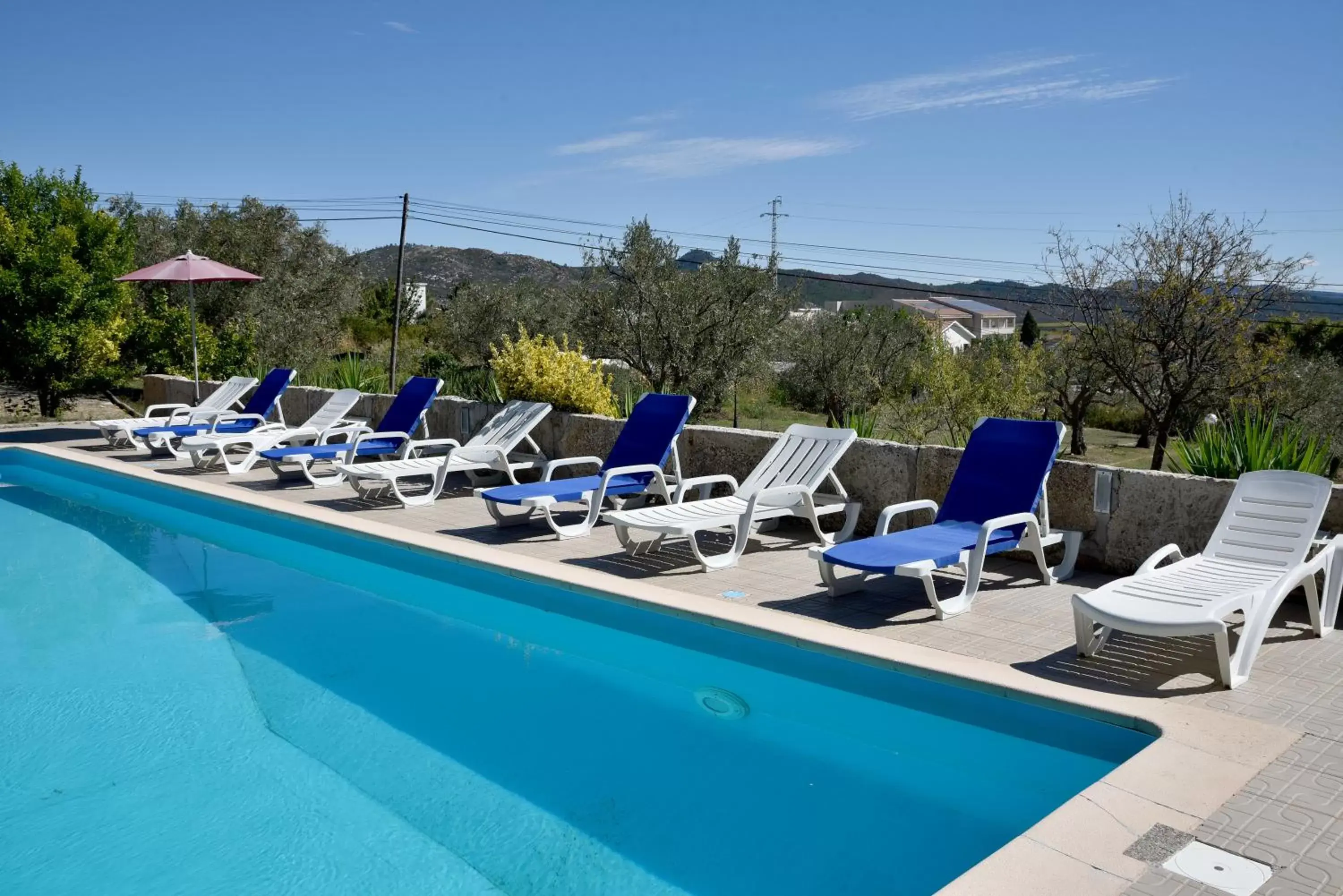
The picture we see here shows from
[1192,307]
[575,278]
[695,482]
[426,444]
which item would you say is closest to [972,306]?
[575,278]

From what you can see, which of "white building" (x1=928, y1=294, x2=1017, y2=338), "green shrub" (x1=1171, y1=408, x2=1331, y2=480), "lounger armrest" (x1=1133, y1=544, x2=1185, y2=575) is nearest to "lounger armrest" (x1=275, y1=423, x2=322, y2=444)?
"green shrub" (x1=1171, y1=408, x2=1331, y2=480)

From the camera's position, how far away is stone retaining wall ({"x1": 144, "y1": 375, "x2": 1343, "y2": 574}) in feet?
18.9

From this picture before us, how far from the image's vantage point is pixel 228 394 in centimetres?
1307

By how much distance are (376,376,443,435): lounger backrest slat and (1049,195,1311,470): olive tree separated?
11492mm

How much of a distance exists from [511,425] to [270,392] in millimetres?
4831

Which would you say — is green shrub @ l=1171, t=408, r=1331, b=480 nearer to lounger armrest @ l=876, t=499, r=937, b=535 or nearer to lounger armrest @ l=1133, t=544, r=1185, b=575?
lounger armrest @ l=1133, t=544, r=1185, b=575

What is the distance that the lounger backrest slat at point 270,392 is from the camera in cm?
1234

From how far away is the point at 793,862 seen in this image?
3.45 meters

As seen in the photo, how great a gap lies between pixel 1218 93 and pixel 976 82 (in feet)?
23.2

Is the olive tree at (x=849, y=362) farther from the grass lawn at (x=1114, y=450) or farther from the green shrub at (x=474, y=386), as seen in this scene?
the green shrub at (x=474, y=386)

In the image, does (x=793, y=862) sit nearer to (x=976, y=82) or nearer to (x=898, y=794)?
(x=898, y=794)

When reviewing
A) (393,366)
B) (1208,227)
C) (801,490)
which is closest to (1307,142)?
(1208,227)

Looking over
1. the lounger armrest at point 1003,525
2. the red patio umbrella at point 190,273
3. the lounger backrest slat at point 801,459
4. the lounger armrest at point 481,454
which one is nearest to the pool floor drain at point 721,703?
the lounger armrest at point 1003,525

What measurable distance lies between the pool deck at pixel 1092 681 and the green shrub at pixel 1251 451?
34.8 inches
